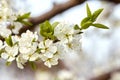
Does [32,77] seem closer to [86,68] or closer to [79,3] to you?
[86,68]

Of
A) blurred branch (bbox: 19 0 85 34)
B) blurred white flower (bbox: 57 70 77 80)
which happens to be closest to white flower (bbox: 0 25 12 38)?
blurred branch (bbox: 19 0 85 34)

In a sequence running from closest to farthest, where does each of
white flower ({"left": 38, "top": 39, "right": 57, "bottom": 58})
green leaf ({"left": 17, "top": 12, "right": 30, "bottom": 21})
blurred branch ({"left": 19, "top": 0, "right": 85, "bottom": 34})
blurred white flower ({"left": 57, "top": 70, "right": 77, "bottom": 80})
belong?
Result: white flower ({"left": 38, "top": 39, "right": 57, "bottom": 58}), green leaf ({"left": 17, "top": 12, "right": 30, "bottom": 21}), blurred branch ({"left": 19, "top": 0, "right": 85, "bottom": 34}), blurred white flower ({"left": 57, "top": 70, "right": 77, "bottom": 80})

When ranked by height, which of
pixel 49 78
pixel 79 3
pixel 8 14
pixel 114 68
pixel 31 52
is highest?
pixel 49 78

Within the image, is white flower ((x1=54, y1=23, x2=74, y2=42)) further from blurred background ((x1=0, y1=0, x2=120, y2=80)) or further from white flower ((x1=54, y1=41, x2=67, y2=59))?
blurred background ((x1=0, y1=0, x2=120, y2=80))

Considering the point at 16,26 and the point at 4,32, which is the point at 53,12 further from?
the point at 4,32

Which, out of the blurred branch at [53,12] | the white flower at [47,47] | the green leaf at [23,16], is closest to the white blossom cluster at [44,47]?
the white flower at [47,47]

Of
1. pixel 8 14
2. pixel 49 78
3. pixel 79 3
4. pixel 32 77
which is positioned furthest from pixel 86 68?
pixel 8 14
